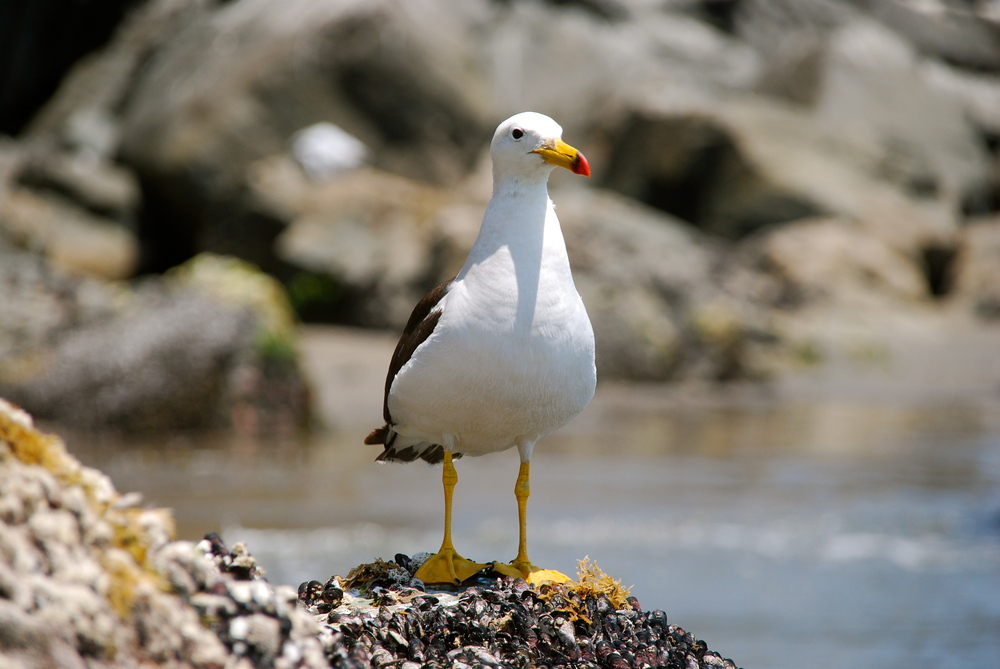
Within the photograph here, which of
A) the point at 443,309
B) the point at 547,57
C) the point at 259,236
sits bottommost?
the point at 443,309

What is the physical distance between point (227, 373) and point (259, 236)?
8.28 meters

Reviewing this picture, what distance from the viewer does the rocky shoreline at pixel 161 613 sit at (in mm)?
1989

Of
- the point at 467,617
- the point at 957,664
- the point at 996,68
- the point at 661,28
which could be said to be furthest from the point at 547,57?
the point at 467,617

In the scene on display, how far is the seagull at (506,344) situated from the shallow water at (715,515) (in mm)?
2933

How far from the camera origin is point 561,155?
381cm

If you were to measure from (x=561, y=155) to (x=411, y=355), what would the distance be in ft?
3.16

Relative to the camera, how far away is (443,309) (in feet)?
12.3

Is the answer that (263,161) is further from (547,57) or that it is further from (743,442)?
(743,442)

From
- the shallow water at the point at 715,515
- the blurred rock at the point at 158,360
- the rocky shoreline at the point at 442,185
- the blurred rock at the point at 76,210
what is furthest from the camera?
the blurred rock at the point at 76,210

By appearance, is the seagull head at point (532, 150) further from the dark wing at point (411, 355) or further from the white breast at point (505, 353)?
the dark wing at point (411, 355)

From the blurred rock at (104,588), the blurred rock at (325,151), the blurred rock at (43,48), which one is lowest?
the blurred rock at (104,588)

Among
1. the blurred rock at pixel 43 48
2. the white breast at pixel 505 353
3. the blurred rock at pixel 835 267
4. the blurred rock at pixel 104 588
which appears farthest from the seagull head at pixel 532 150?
the blurred rock at pixel 43 48

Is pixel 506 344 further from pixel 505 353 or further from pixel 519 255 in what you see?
pixel 519 255

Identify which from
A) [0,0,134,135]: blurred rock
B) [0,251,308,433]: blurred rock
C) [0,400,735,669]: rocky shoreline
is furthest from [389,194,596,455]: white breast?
[0,0,134,135]: blurred rock
